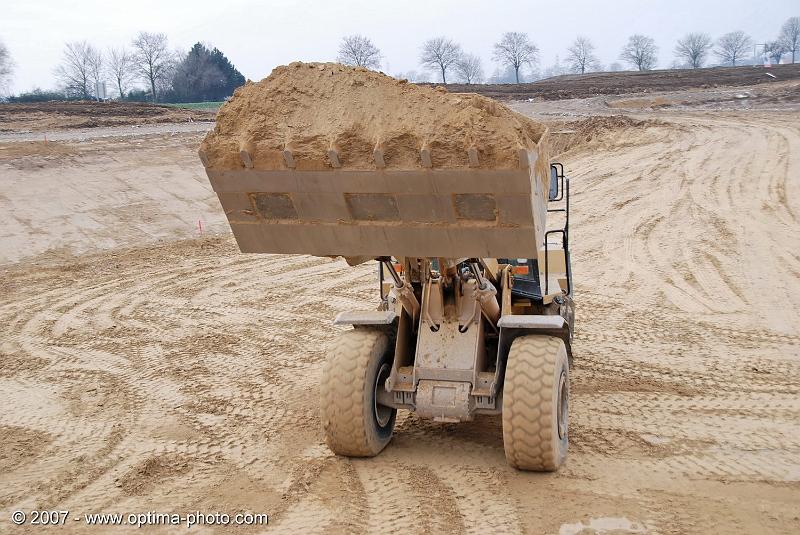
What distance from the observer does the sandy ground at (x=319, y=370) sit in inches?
243

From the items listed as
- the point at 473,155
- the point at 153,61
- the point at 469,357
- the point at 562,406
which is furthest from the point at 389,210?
the point at 153,61

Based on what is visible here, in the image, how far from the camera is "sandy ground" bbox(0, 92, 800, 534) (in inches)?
243

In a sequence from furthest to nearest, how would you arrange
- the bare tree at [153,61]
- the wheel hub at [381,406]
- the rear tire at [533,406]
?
the bare tree at [153,61] → the wheel hub at [381,406] → the rear tire at [533,406]

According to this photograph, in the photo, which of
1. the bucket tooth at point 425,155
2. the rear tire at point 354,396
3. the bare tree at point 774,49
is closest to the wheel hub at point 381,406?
the rear tire at point 354,396

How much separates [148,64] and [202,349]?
56.1m

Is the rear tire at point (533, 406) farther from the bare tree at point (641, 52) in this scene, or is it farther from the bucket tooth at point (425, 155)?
the bare tree at point (641, 52)

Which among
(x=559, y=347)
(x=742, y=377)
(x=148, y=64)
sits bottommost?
(x=742, y=377)

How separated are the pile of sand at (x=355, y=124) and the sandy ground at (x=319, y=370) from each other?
263 cm

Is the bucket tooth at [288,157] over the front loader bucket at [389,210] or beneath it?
over

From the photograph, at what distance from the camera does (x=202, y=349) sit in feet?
35.9

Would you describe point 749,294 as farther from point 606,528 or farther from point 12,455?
point 12,455

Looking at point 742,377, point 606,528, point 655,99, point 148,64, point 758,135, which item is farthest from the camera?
point 148,64

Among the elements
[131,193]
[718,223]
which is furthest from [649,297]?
[131,193]

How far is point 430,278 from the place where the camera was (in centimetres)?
667
